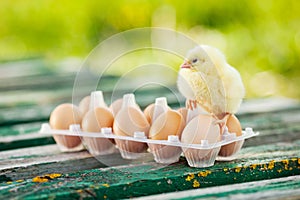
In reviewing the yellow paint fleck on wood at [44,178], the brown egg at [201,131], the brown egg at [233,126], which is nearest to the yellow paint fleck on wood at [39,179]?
the yellow paint fleck on wood at [44,178]

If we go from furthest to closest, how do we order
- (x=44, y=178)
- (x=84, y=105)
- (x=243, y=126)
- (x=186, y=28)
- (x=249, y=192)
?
A: 1. (x=186, y=28)
2. (x=243, y=126)
3. (x=84, y=105)
4. (x=44, y=178)
5. (x=249, y=192)

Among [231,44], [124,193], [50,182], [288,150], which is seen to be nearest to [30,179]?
[50,182]

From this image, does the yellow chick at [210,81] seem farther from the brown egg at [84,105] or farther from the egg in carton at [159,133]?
the brown egg at [84,105]

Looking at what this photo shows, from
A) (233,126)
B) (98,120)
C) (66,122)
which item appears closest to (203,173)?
(233,126)

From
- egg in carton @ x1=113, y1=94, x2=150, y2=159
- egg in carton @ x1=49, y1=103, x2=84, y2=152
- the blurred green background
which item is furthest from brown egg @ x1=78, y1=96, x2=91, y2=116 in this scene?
the blurred green background

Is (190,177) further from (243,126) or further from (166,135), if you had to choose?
(243,126)

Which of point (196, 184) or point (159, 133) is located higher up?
point (159, 133)
